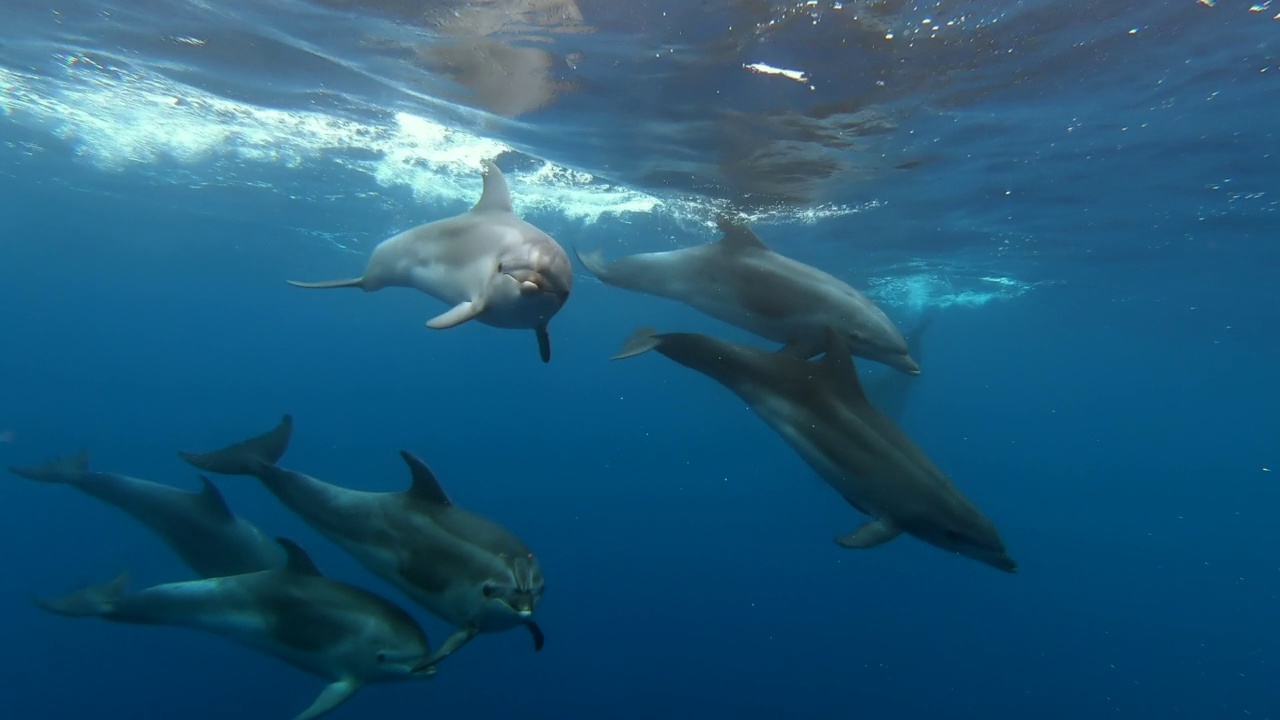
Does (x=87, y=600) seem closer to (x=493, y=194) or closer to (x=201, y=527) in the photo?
(x=201, y=527)

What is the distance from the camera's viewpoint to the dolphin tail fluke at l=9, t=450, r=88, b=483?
939cm

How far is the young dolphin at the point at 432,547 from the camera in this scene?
18.0 feet

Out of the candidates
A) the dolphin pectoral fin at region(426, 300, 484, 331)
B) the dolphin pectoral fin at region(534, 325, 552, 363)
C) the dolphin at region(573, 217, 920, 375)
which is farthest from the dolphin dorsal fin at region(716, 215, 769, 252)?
the dolphin pectoral fin at region(426, 300, 484, 331)

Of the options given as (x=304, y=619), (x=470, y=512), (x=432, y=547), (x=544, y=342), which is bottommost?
(x=304, y=619)

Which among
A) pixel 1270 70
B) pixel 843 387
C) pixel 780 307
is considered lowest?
pixel 843 387

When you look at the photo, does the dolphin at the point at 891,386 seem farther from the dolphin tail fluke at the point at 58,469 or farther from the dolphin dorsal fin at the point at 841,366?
the dolphin tail fluke at the point at 58,469

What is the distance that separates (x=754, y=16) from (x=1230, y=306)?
31211 mm

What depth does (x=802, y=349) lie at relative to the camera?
6.48 metres

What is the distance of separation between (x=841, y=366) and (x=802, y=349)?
2.11ft

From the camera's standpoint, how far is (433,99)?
15.6m

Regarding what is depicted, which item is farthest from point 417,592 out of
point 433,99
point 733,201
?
point 733,201

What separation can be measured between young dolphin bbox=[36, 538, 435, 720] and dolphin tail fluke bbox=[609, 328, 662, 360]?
304cm

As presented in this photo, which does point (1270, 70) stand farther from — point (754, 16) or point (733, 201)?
point (733, 201)

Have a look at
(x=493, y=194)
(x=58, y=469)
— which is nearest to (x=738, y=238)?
(x=493, y=194)
